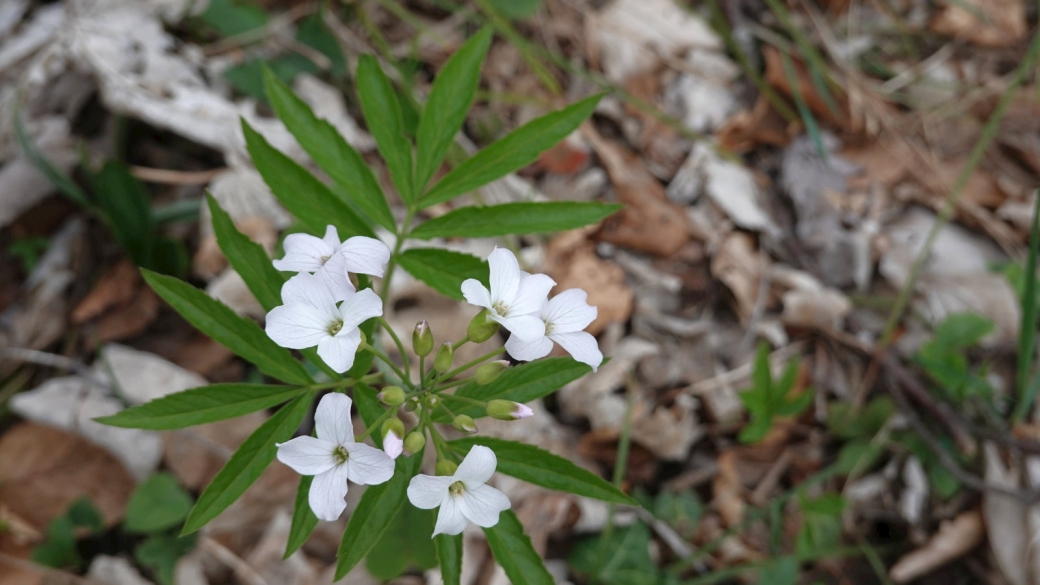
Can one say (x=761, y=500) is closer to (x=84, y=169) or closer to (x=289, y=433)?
(x=289, y=433)

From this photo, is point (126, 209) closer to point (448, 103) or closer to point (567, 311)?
point (448, 103)

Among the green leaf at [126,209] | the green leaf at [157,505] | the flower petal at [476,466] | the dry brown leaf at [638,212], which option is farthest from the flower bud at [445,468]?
the dry brown leaf at [638,212]

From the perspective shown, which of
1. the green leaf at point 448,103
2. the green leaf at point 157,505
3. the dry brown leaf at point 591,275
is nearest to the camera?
the green leaf at point 448,103

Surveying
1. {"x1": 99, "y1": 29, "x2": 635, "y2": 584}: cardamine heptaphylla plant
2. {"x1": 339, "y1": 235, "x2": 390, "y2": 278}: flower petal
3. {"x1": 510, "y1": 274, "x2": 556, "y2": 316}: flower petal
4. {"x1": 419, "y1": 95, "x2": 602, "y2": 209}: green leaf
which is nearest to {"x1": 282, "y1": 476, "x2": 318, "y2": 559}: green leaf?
{"x1": 99, "y1": 29, "x2": 635, "y2": 584}: cardamine heptaphylla plant

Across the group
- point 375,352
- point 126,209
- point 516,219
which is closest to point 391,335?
point 375,352

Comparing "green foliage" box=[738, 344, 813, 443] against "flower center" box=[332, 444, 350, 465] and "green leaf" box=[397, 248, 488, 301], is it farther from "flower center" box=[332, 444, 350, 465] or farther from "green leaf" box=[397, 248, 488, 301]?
"flower center" box=[332, 444, 350, 465]

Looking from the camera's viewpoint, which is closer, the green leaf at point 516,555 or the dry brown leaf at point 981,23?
the green leaf at point 516,555

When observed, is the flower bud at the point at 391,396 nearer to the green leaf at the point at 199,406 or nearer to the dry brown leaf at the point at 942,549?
the green leaf at the point at 199,406
